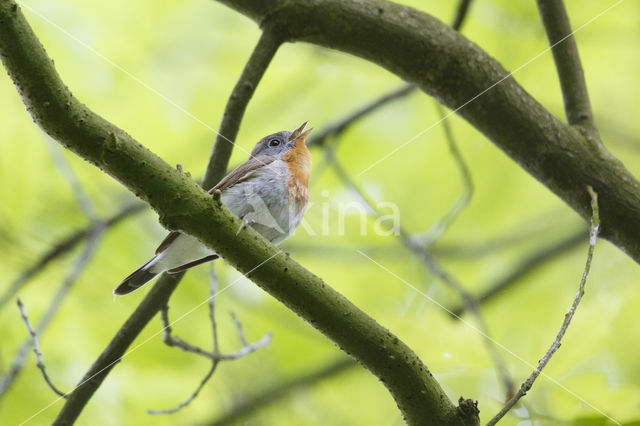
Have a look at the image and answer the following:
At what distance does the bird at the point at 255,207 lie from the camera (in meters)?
3.30

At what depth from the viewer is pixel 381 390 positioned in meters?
4.31

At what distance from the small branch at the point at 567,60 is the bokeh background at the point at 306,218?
845 millimetres

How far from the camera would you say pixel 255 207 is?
3496 mm

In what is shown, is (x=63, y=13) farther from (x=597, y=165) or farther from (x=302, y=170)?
(x=597, y=165)

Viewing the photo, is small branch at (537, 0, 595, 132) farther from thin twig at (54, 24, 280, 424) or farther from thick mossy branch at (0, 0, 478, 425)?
thick mossy branch at (0, 0, 478, 425)

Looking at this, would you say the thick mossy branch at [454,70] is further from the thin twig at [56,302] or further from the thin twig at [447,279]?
the thin twig at [56,302]

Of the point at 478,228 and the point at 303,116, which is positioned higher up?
the point at 303,116

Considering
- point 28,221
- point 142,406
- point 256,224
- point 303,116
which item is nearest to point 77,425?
point 142,406

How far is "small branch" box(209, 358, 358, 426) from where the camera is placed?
385cm

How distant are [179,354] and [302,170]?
1.55 metres

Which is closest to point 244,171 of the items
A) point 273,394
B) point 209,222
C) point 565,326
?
point 273,394

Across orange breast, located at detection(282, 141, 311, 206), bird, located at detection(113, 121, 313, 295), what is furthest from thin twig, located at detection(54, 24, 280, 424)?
orange breast, located at detection(282, 141, 311, 206)

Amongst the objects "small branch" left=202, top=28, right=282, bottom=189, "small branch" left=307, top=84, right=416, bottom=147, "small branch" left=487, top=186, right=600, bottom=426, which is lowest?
"small branch" left=487, top=186, right=600, bottom=426

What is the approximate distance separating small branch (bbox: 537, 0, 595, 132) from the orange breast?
1540 millimetres
